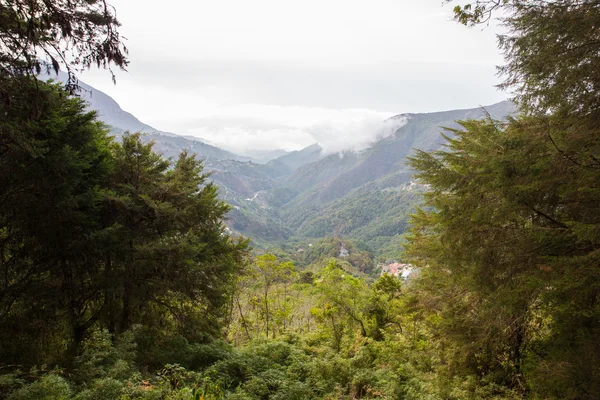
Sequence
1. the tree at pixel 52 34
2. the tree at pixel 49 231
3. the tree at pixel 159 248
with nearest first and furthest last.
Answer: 1. the tree at pixel 52 34
2. the tree at pixel 49 231
3. the tree at pixel 159 248

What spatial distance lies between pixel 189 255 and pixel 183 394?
4182mm

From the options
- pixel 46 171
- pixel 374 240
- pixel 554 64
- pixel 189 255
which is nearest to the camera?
pixel 554 64

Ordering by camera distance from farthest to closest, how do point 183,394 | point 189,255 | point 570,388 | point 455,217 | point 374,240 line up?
point 374,240
point 189,255
point 455,217
point 183,394
point 570,388

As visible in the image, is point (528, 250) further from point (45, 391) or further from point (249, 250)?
point (249, 250)

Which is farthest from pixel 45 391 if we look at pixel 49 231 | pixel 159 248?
pixel 159 248

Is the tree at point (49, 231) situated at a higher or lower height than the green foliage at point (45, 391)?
higher

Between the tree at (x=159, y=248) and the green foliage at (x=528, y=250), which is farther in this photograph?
the tree at (x=159, y=248)

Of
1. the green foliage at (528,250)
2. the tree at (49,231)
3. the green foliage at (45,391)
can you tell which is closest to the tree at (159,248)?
the tree at (49,231)

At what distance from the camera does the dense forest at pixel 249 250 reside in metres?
3.95

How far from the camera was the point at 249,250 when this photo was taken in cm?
1128

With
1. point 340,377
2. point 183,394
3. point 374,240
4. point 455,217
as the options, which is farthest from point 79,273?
point 374,240

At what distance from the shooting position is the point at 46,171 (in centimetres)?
630

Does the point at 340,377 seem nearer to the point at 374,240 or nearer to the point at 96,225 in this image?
the point at 96,225

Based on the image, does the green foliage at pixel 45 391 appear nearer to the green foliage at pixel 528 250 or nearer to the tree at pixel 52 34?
the tree at pixel 52 34
